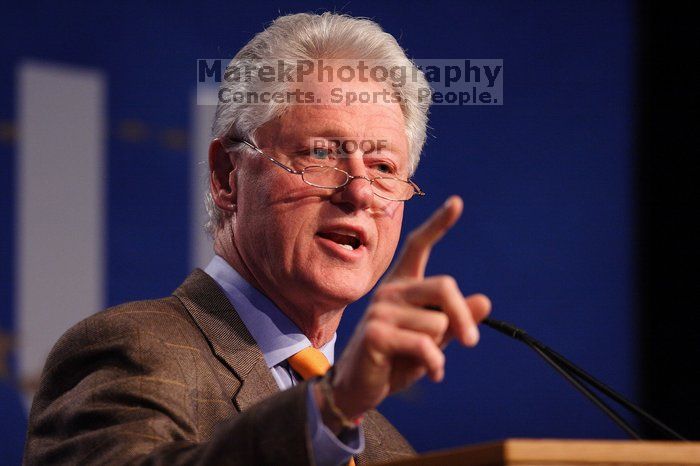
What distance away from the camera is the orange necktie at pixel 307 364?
185cm

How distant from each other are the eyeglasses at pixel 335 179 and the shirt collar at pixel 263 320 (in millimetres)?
246

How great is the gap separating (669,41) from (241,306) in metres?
2.23

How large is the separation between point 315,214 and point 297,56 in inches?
15.9

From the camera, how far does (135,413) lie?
1.41 m

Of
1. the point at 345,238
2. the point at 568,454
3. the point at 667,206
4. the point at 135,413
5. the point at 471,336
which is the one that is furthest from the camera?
the point at 667,206

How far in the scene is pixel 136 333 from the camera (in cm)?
155

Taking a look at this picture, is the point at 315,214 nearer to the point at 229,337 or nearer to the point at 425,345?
the point at 229,337

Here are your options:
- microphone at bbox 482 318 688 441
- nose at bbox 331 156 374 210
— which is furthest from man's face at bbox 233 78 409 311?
microphone at bbox 482 318 688 441

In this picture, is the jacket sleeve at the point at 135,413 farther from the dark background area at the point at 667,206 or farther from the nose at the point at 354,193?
the dark background area at the point at 667,206

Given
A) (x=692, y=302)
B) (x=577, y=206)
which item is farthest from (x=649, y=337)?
(x=577, y=206)

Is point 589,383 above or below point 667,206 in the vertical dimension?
below

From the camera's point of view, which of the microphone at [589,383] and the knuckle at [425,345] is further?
the microphone at [589,383]

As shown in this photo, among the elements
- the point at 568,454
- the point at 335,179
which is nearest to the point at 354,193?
the point at 335,179

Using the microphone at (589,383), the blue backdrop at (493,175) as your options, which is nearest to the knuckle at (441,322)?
the microphone at (589,383)
